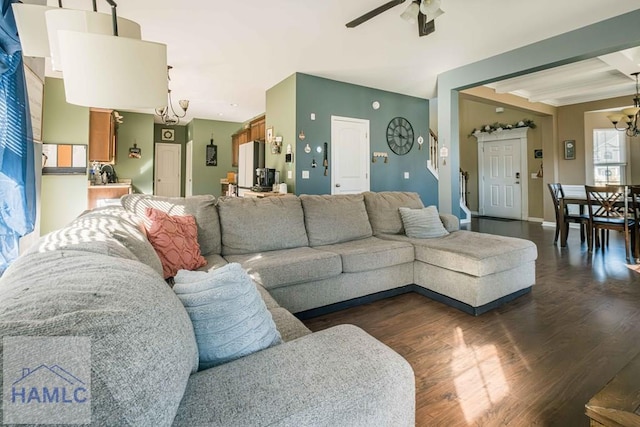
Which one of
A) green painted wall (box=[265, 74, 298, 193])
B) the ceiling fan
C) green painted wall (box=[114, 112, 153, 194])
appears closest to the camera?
the ceiling fan

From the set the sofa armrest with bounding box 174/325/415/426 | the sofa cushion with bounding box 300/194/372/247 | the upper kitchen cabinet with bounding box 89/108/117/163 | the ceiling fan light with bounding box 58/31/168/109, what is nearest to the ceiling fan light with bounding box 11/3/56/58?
the ceiling fan light with bounding box 58/31/168/109

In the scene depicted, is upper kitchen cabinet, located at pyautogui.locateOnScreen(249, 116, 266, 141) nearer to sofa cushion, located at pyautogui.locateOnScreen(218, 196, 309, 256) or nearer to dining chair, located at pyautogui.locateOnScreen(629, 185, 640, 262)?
sofa cushion, located at pyautogui.locateOnScreen(218, 196, 309, 256)

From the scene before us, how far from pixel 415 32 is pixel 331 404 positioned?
4030mm

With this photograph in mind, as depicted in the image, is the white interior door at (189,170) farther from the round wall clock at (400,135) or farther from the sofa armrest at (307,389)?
the sofa armrest at (307,389)

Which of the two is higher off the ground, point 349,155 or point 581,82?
point 581,82

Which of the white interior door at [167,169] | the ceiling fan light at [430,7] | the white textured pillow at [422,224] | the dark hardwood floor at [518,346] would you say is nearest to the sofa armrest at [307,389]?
the dark hardwood floor at [518,346]

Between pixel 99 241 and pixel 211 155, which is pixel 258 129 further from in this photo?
pixel 99 241

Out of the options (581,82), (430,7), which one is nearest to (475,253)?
(430,7)

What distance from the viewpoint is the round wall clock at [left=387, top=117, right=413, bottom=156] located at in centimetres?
620

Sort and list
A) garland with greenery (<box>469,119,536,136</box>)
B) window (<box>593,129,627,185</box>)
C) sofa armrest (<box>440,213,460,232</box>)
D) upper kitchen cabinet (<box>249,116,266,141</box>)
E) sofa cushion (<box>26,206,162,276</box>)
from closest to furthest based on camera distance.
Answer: sofa cushion (<box>26,206,162,276</box>)
sofa armrest (<box>440,213,460,232</box>)
window (<box>593,129,627,185</box>)
upper kitchen cabinet (<box>249,116,266,141</box>)
garland with greenery (<box>469,119,536,136</box>)

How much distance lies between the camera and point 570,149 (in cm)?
729

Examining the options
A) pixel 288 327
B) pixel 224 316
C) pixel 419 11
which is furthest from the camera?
pixel 419 11

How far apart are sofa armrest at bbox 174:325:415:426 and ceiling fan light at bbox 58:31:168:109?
0.95 m

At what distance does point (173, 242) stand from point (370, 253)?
1.55 metres
